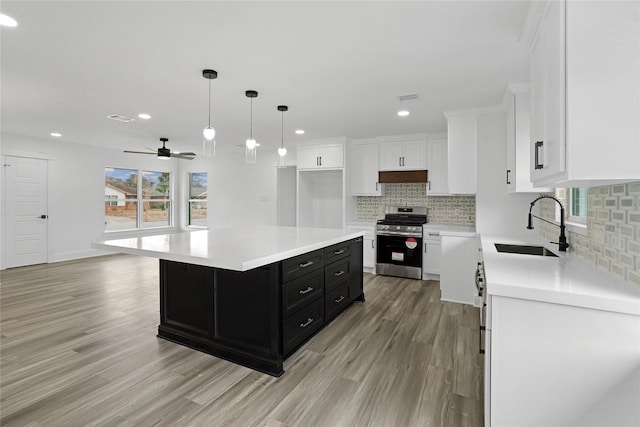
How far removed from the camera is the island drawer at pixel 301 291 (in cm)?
244

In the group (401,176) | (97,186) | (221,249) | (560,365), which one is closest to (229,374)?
(221,249)

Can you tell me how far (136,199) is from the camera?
7.65 metres

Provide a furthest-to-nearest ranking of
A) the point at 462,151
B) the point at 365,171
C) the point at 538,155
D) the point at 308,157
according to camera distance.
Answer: the point at 308,157 < the point at 365,171 < the point at 462,151 < the point at 538,155

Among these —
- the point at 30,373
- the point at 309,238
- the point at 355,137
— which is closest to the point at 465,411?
the point at 309,238

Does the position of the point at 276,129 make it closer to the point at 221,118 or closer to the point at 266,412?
the point at 221,118

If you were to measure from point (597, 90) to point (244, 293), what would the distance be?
2.34 metres

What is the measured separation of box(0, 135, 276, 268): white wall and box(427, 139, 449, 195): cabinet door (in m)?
3.37

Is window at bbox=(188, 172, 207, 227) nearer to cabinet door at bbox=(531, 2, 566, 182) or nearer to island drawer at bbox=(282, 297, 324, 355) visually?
island drawer at bbox=(282, 297, 324, 355)

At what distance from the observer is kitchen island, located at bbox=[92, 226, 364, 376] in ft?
7.51

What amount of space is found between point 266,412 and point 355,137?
14.9ft

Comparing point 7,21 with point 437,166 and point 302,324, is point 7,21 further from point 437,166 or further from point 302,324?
point 437,166

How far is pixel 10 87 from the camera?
123 inches

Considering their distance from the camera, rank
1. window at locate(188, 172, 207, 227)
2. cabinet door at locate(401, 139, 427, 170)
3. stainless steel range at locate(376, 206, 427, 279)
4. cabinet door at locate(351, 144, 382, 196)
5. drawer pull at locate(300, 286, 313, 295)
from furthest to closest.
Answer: window at locate(188, 172, 207, 227)
cabinet door at locate(351, 144, 382, 196)
cabinet door at locate(401, 139, 427, 170)
stainless steel range at locate(376, 206, 427, 279)
drawer pull at locate(300, 286, 313, 295)

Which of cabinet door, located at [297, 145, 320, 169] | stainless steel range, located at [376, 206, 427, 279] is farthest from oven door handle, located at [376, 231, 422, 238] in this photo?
cabinet door, located at [297, 145, 320, 169]
